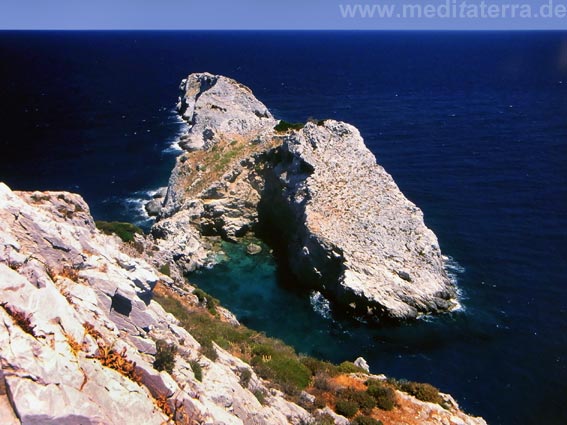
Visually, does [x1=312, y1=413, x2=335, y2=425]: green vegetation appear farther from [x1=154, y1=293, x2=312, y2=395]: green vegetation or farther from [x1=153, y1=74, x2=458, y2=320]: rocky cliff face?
[x1=153, y1=74, x2=458, y2=320]: rocky cliff face

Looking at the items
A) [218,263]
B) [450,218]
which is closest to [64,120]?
[218,263]

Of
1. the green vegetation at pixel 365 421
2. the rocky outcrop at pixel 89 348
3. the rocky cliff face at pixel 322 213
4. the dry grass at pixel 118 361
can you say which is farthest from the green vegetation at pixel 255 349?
the rocky cliff face at pixel 322 213

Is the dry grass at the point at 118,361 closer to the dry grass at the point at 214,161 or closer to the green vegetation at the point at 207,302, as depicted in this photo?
the green vegetation at the point at 207,302

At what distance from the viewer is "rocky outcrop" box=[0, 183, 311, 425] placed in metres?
11.8

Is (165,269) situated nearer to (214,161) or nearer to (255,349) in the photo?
(255,349)

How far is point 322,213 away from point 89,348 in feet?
126

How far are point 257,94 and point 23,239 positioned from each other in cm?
13135

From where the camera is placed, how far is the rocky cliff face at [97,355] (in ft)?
38.8

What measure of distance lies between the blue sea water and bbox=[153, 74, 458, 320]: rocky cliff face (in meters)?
2.62

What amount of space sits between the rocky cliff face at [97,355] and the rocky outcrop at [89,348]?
32 mm

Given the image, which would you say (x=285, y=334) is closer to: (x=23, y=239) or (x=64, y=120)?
(x=23, y=239)

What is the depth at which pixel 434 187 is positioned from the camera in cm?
7219

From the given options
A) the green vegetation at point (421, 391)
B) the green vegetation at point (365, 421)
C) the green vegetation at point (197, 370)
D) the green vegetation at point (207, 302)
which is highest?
the green vegetation at point (197, 370)

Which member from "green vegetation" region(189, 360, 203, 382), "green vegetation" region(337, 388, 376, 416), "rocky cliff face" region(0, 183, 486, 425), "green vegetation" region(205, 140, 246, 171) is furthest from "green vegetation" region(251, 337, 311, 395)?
"green vegetation" region(205, 140, 246, 171)
